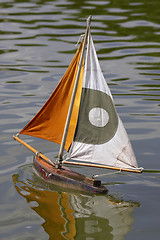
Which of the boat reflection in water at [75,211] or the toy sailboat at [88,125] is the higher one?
the toy sailboat at [88,125]

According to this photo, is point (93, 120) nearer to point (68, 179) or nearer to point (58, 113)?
point (58, 113)

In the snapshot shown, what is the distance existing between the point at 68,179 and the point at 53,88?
13417 millimetres

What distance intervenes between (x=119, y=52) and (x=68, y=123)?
2091 centimetres

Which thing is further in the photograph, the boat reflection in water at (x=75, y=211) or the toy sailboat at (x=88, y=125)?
the toy sailboat at (x=88, y=125)

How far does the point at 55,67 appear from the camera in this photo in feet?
108

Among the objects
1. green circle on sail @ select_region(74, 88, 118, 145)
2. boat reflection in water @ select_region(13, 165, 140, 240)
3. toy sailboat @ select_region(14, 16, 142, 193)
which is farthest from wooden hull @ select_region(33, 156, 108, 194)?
green circle on sail @ select_region(74, 88, 118, 145)

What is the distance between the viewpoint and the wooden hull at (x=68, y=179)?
15.7 metres

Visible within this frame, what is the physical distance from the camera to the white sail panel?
15.5m

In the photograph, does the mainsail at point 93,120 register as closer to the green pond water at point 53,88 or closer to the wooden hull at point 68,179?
the wooden hull at point 68,179

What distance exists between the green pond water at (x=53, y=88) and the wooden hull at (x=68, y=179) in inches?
13.0

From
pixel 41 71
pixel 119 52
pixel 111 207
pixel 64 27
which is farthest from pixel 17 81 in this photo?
pixel 111 207

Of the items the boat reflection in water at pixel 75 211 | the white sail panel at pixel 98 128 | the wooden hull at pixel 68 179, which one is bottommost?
the boat reflection in water at pixel 75 211

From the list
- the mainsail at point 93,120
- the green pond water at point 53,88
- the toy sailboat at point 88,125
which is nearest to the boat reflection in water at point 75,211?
the green pond water at point 53,88

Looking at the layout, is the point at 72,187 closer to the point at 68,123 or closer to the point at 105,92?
the point at 68,123
